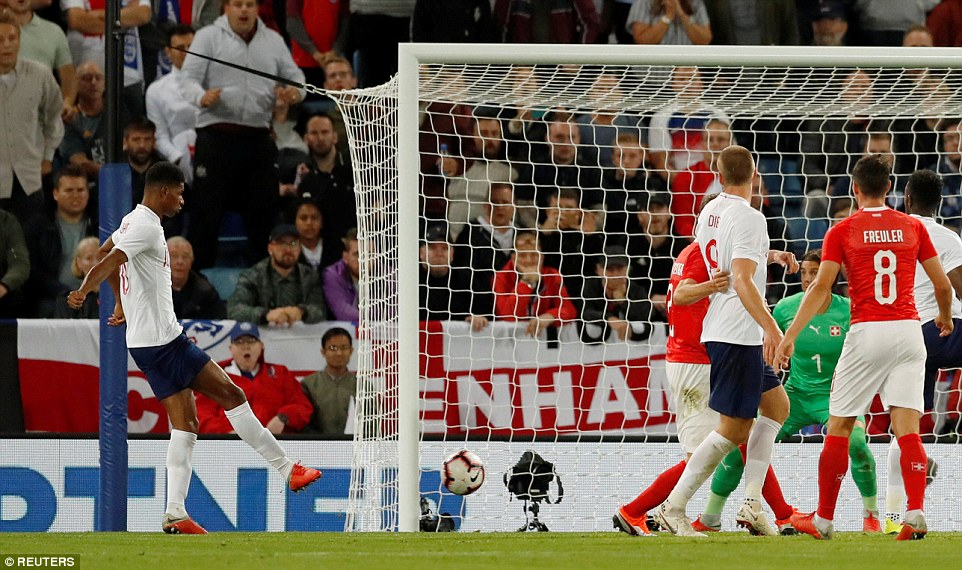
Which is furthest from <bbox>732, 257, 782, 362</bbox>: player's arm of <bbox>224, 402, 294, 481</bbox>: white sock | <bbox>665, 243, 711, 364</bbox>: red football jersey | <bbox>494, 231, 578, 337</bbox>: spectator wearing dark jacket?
<bbox>494, 231, 578, 337</bbox>: spectator wearing dark jacket

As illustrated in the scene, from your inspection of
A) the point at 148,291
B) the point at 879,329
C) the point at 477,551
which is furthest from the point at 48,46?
the point at 879,329

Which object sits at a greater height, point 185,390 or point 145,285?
point 145,285

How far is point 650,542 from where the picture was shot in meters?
6.77

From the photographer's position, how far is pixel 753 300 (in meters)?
6.66

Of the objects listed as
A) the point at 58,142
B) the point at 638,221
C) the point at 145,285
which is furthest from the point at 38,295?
the point at 638,221

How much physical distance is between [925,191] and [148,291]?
4.35 m

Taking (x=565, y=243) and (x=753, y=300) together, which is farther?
(x=565, y=243)

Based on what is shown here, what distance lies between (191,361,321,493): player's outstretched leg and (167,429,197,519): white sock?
0.89 ft

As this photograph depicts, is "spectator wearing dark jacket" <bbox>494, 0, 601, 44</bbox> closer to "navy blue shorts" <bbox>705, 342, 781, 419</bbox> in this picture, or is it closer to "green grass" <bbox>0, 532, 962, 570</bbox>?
"green grass" <bbox>0, 532, 962, 570</bbox>

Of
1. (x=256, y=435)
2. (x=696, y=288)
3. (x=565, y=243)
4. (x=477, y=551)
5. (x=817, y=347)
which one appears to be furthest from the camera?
(x=565, y=243)

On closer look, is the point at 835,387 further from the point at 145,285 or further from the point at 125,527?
the point at 125,527

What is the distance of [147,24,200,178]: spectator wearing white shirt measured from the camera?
39.8 ft

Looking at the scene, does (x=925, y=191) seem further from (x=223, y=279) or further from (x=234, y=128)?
(x=234, y=128)

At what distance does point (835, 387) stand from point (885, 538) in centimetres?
97
